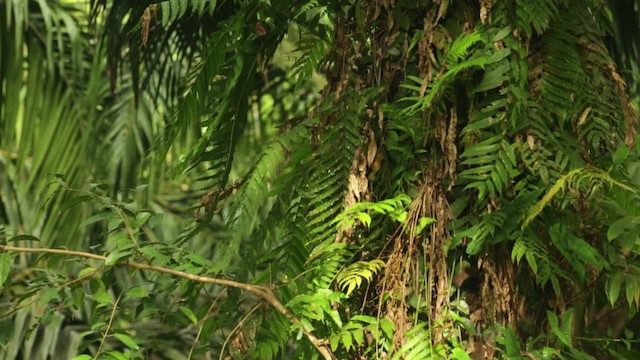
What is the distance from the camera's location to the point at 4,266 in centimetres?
150

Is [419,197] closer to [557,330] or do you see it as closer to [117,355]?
[557,330]

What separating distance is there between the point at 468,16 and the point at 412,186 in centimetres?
29

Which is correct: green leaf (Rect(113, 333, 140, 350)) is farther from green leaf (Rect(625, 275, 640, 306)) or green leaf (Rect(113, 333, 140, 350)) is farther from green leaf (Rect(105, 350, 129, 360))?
green leaf (Rect(625, 275, 640, 306))

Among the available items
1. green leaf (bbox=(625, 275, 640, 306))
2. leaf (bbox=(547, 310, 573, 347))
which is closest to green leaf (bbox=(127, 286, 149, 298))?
leaf (bbox=(547, 310, 573, 347))

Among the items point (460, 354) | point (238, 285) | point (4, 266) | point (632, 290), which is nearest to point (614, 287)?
point (632, 290)

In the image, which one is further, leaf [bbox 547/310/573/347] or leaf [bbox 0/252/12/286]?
leaf [bbox 0/252/12/286]

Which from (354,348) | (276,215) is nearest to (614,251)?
(354,348)

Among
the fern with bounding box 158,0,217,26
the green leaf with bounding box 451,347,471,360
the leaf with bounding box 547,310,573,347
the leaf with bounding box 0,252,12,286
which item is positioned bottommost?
the green leaf with bounding box 451,347,471,360

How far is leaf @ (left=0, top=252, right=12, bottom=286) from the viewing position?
4.86ft

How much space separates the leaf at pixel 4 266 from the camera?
1481 millimetres

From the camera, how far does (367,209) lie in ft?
4.75

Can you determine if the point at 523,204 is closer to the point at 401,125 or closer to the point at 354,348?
the point at 401,125

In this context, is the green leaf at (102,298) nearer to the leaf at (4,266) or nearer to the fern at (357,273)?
the leaf at (4,266)

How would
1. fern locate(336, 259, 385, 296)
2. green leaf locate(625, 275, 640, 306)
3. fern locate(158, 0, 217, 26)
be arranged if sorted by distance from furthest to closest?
fern locate(158, 0, 217, 26)
fern locate(336, 259, 385, 296)
green leaf locate(625, 275, 640, 306)
